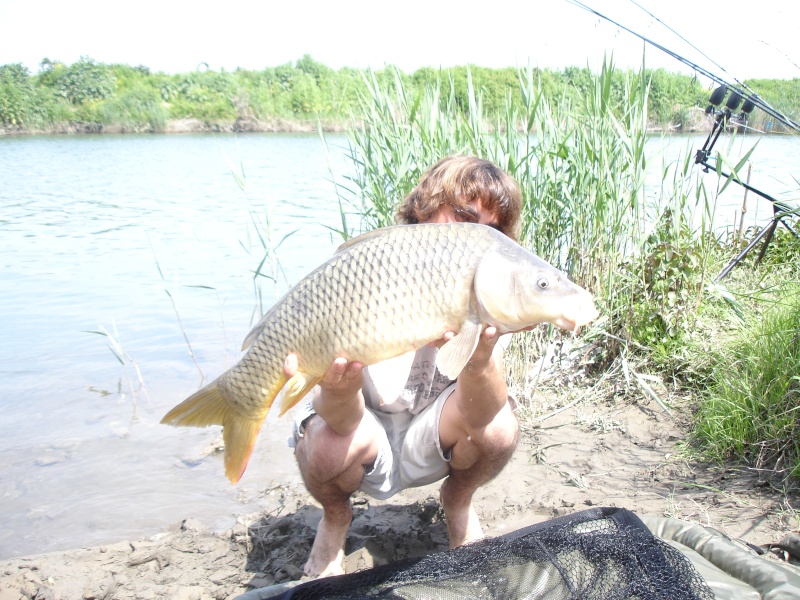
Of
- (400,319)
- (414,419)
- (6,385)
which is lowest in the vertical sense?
(6,385)

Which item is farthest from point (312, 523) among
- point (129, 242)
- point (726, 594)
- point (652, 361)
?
point (129, 242)

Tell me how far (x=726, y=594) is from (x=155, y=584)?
160 cm

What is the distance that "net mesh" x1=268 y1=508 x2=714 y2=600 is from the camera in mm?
1655

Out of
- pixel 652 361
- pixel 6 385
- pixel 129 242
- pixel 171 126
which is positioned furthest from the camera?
pixel 171 126

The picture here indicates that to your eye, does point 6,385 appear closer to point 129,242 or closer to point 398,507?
point 398,507

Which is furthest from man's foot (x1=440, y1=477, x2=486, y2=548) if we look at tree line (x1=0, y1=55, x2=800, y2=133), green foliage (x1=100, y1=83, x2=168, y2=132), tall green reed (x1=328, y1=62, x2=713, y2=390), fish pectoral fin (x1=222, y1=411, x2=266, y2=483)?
green foliage (x1=100, y1=83, x2=168, y2=132)

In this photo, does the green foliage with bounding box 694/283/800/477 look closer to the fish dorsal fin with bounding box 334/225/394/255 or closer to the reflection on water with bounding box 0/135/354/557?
the fish dorsal fin with bounding box 334/225/394/255

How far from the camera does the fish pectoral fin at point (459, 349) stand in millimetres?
1533

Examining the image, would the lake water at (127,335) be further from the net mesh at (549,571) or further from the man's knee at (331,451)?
the net mesh at (549,571)

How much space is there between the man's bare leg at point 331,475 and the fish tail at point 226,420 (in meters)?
0.30

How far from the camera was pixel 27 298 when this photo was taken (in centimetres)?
621

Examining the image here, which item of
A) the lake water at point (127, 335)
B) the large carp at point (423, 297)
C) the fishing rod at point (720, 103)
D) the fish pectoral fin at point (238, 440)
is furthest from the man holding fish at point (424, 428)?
the fishing rod at point (720, 103)

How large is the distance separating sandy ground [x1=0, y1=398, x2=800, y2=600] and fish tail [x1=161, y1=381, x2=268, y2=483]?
1.82ft

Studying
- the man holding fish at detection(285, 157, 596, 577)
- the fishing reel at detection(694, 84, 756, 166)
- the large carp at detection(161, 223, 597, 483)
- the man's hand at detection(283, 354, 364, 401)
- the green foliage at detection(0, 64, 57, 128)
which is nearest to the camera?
the large carp at detection(161, 223, 597, 483)
